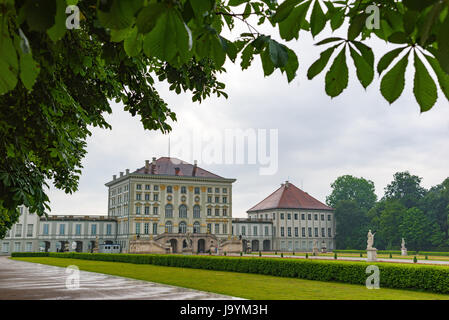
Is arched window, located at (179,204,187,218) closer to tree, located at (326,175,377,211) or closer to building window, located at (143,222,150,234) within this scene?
building window, located at (143,222,150,234)

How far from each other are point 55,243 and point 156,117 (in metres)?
61.0

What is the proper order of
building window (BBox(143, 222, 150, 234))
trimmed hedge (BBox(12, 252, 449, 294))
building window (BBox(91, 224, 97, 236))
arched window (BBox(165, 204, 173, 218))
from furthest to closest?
building window (BBox(91, 224, 97, 236))
arched window (BBox(165, 204, 173, 218))
building window (BBox(143, 222, 150, 234))
trimmed hedge (BBox(12, 252, 449, 294))

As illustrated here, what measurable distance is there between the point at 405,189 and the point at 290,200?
764 inches

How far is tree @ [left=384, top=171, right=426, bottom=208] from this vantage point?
70.9 m

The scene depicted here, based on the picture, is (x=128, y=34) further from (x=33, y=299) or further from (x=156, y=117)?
(x=33, y=299)

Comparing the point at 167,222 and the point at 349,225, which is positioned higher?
the point at 167,222

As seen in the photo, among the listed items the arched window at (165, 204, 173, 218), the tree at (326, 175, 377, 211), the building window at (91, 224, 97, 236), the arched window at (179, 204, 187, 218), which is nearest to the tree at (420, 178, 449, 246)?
the tree at (326, 175, 377, 211)

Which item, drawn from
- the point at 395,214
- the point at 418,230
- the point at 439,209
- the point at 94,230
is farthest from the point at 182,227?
the point at 439,209

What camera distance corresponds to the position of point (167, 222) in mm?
64188

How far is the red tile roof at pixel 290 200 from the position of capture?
241ft

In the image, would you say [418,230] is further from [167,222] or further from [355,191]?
[167,222]

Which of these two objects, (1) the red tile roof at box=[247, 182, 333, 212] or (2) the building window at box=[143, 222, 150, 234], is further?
(1) the red tile roof at box=[247, 182, 333, 212]

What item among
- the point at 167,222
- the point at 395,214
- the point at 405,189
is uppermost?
the point at 405,189
